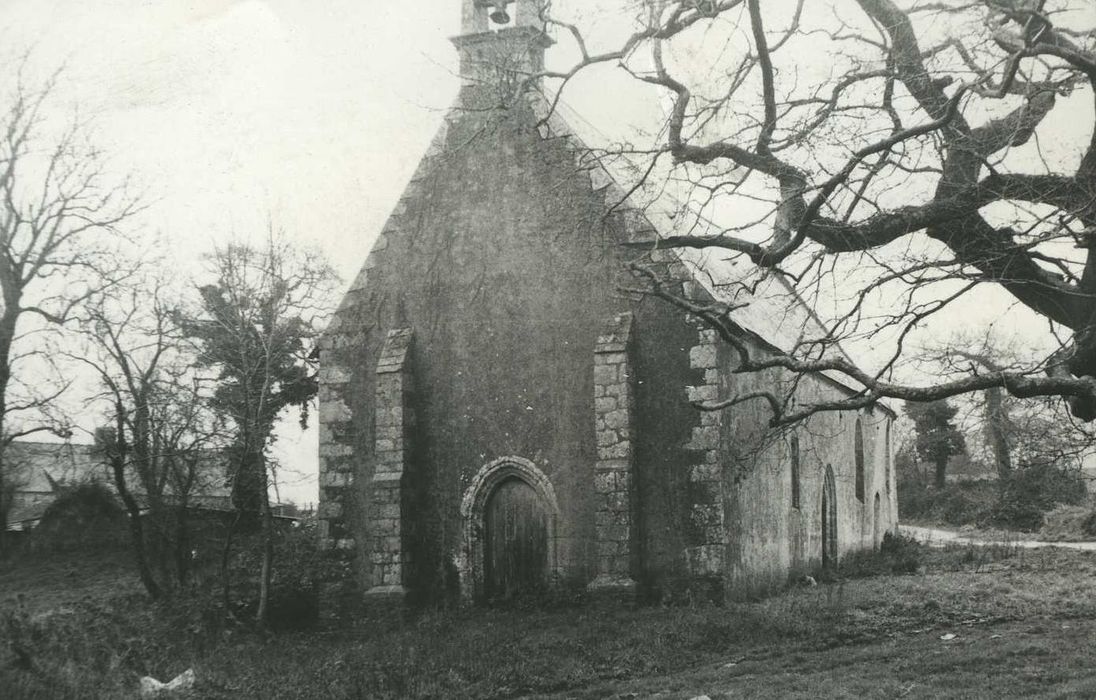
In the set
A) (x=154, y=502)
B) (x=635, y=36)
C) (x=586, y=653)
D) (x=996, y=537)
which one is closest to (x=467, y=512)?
(x=586, y=653)

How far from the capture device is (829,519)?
22734 mm

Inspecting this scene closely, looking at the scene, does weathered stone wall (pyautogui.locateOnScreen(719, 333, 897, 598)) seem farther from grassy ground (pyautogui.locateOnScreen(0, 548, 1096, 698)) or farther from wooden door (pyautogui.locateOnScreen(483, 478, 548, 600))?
wooden door (pyautogui.locateOnScreen(483, 478, 548, 600))

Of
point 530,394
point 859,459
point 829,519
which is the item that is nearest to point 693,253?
point 530,394

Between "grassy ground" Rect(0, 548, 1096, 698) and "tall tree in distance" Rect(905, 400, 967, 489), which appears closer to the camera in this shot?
"grassy ground" Rect(0, 548, 1096, 698)

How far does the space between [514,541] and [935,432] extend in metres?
32.3

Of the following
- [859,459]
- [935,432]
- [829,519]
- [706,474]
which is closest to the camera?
[706,474]

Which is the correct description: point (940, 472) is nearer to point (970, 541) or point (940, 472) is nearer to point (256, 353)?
point (970, 541)

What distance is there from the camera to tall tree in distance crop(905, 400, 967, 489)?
42656mm

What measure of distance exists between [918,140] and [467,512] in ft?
30.5

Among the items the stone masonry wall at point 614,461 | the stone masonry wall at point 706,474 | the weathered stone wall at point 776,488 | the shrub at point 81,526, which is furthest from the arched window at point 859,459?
the shrub at point 81,526

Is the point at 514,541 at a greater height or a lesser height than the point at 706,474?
lesser

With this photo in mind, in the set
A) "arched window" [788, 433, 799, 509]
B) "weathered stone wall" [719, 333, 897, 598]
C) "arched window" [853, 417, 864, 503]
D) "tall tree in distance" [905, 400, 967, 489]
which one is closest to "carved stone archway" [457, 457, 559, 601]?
"weathered stone wall" [719, 333, 897, 598]

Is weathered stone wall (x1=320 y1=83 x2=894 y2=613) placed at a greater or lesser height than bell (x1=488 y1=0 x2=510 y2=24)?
lesser

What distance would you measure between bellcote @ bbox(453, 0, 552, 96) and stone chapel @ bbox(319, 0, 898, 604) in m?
0.05
